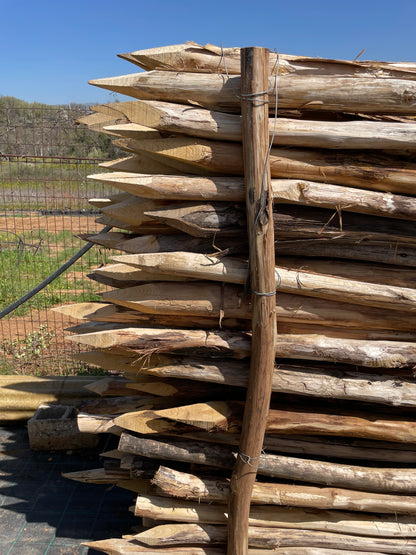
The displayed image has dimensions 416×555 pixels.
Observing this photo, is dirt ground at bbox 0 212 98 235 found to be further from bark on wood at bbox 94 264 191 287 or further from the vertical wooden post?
the vertical wooden post

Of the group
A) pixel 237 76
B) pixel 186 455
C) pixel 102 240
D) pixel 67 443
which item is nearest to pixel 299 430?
pixel 186 455

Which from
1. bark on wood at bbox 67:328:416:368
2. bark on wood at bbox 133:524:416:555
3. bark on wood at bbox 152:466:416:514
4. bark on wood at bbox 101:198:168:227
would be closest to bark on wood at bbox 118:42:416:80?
bark on wood at bbox 101:198:168:227

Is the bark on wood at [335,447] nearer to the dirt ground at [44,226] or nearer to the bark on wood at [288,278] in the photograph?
the bark on wood at [288,278]

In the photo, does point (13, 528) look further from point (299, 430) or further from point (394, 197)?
point (394, 197)

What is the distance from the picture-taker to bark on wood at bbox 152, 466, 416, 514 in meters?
2.63

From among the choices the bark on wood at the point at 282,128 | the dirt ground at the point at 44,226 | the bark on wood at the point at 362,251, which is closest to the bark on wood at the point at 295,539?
the bark on wood at the point at 362,251

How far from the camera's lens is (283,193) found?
2322mm

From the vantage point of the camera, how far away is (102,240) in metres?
2.78

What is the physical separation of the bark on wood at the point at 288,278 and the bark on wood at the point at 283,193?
30 centimetres

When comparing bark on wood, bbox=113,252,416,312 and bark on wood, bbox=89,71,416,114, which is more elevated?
bark on wood, bbox=89,71,416,114

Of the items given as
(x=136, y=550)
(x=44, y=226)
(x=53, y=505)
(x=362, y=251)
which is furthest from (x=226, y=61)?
(x=44, y=226)

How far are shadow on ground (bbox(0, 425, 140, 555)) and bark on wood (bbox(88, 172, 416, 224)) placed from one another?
2.47 m

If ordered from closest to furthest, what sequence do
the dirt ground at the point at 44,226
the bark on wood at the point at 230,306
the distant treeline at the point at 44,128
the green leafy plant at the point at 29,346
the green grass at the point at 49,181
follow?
the bark on wood at the point at 230,306, the distant treeline at the point at 44,128, the green grass at the point at 49,181, the green leafy plant at the point at 29,346, the dirt ground at the point at 44,226

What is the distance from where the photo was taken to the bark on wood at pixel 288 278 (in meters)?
2.38
